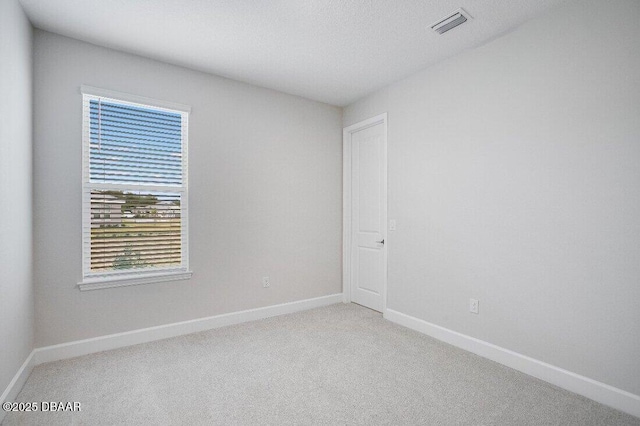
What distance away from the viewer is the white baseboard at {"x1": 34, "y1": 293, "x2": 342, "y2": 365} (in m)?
2.65

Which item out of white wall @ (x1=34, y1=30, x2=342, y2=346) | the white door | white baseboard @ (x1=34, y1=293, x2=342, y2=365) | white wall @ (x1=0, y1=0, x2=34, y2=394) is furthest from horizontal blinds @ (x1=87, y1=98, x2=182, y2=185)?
the white door

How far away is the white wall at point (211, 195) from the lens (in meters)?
2.65

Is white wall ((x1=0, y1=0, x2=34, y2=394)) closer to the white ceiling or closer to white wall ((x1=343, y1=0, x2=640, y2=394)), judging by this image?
the white ceiling

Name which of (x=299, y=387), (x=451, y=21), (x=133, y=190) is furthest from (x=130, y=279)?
(x=451, y=21)

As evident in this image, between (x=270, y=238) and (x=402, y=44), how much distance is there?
2.42 m

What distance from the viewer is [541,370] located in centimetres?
238

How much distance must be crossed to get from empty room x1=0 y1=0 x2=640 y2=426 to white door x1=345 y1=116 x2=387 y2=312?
0.23 feet

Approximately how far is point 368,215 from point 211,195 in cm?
192

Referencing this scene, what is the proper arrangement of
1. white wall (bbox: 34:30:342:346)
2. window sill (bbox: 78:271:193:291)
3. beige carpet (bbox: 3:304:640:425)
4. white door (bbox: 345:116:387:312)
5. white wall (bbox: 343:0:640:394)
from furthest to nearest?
white door (bbox: 345:116:387:312) < window sill (bbox: 78:271:193:291) < white wall (bbox: 34:30:342:346) < white wall (bbox: 343:0:640:394) < beige carpet (bbox: 3:304:640:425)

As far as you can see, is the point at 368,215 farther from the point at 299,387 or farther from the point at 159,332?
the point at 159,332

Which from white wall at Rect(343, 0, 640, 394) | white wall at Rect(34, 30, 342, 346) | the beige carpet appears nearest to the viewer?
the beige carpet

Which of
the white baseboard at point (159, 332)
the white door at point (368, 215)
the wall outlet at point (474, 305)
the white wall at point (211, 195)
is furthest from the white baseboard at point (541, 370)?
the white wall at point (211, 195)

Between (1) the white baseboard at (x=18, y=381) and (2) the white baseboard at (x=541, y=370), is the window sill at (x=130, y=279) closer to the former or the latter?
(1) the white baseboard at (x=18, y=381)

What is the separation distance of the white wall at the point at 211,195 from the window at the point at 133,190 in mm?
86
